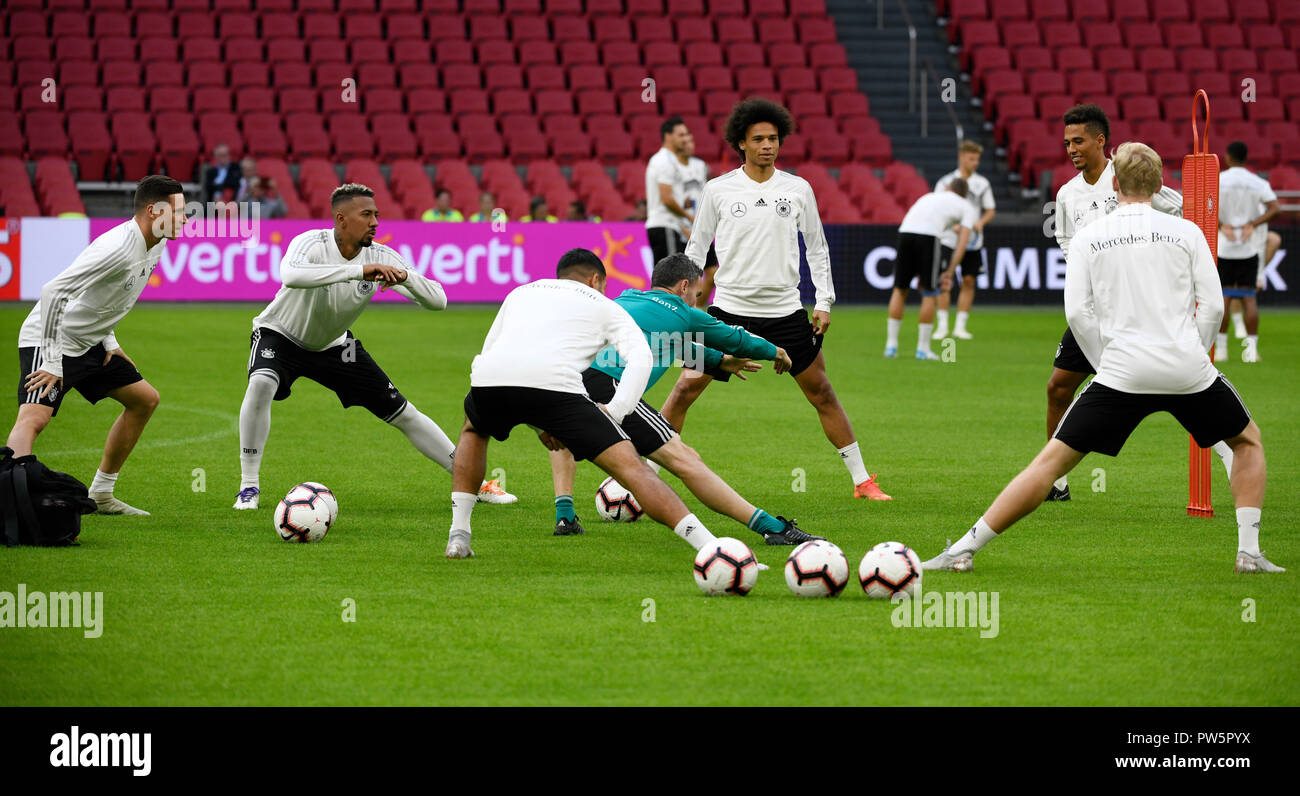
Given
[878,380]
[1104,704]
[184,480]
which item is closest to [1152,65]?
[878,380]

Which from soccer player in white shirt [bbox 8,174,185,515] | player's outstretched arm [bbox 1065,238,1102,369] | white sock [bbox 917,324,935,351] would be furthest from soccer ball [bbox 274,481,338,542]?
white sock [bbox 917,324,935,351]

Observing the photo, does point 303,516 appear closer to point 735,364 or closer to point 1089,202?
point 735,364

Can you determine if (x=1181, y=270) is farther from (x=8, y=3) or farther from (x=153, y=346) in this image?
(x=8, y=3)

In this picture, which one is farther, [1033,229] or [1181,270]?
[1033,229]

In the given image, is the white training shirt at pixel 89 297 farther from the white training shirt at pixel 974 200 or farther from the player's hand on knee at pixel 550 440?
the white training shirt at pixel 974 200

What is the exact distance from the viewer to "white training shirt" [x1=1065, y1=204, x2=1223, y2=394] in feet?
23.2

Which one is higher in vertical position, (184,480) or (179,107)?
(179,107)

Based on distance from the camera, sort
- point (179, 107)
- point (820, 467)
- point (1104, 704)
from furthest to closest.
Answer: point (179, 107)
point (820, 467)
point (1104, 704)

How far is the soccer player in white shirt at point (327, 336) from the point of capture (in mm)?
9172

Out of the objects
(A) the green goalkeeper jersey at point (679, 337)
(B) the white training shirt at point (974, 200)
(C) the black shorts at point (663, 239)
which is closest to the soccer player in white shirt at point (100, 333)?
(A) the green goalkeeper jersey at point (679, 337)

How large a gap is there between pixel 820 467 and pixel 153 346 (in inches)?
418

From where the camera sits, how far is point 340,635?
246 inches

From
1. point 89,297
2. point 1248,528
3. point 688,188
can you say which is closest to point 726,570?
point 1248,528

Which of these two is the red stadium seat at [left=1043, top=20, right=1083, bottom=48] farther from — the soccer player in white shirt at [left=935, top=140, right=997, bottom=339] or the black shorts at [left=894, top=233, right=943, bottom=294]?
the black shorts at [left=894, top=233, right=943, bottom=294]
